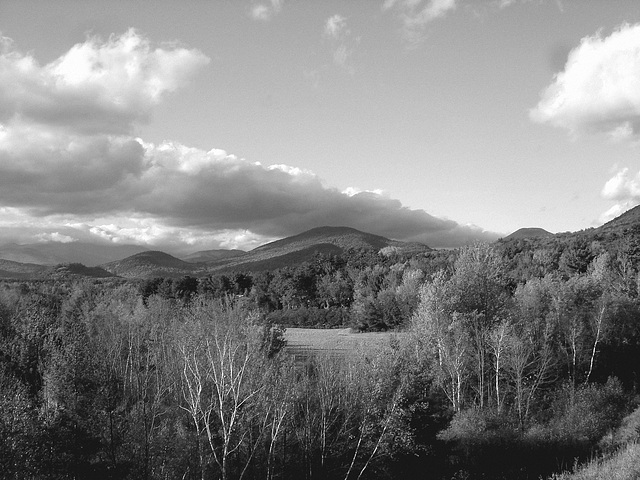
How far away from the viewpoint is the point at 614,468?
31391 millimetres

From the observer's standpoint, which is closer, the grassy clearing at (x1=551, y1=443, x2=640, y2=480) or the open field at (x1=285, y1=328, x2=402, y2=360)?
the grassy clearing at (x1=551, y1=443, x2=640, y2=480)

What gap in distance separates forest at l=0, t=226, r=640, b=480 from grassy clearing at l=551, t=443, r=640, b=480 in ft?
7.51

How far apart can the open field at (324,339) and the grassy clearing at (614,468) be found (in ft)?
103

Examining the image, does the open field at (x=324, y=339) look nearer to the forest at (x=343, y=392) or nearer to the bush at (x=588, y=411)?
the forest at (x=343, y=392)

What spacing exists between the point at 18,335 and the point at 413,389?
33.0 metres

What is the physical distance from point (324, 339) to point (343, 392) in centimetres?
4849

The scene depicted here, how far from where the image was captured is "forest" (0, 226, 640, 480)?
94.2 feet

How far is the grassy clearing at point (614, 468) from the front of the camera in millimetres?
29477

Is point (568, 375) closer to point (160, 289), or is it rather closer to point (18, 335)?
point (18, 335)

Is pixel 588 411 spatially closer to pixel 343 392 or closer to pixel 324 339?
pixel 343 392

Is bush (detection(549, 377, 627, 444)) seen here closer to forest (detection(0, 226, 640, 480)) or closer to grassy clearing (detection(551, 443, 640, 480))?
forest (detection(0, 226, 640, 480))

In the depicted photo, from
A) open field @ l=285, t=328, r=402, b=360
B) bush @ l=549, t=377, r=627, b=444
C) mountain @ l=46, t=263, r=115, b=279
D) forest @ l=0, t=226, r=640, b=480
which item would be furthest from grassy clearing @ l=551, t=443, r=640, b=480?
mountain @ l=46, t=263, r=115, b=279

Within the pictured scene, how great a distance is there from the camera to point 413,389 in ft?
125

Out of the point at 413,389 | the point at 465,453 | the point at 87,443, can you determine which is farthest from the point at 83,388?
the point at 465,453
